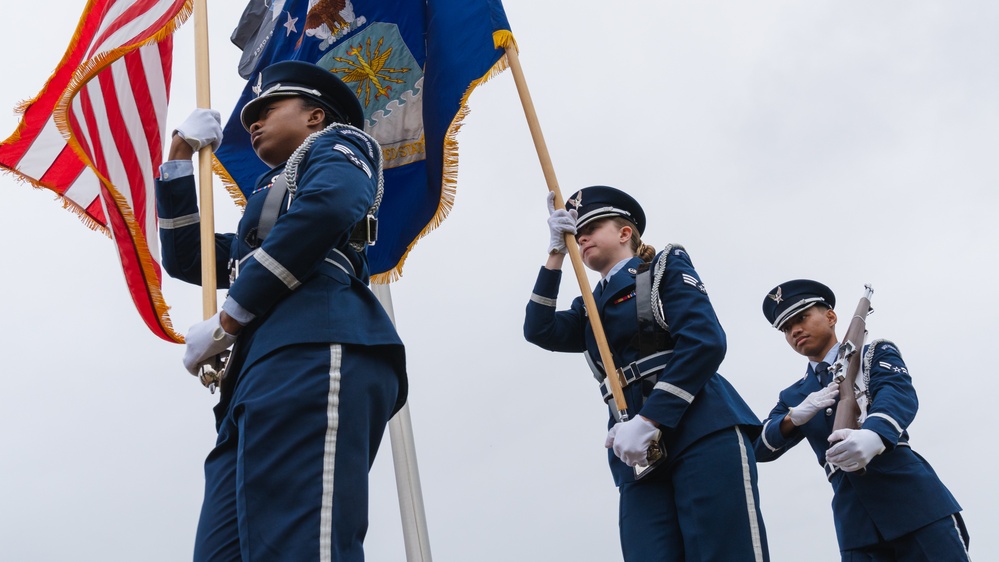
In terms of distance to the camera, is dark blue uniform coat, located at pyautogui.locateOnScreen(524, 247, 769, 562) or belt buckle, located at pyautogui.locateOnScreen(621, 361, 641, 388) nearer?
dark blue uniform coat, located at pyautogui.locateOnScreen(524, 247, 769, 562)

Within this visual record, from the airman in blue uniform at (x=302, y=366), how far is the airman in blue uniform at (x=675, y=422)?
1302 mm

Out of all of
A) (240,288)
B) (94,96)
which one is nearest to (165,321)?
(94,96)

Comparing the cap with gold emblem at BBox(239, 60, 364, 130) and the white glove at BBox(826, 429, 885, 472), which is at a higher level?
the cap with gold emblem at BBox(239, 60, 364, 130)

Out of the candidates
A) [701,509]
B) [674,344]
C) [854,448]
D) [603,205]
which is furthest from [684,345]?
[854,448]

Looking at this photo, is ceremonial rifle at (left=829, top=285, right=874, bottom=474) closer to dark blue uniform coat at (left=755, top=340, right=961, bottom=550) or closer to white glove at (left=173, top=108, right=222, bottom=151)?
dark blue uniform coat at (left=755, top=340, right=961, bottom=550)

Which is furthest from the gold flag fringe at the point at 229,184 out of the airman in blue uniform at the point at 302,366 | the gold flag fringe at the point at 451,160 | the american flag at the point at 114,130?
the airman in blue uniform at the point at 302,366

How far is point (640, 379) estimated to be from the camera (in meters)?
4.59

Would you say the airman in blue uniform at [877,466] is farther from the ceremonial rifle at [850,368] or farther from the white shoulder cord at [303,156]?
the white shoulder cord at [303,156]

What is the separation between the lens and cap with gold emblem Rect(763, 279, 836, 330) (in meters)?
6.27

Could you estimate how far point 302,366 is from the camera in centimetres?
309

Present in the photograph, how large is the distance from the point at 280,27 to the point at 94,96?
1511mm

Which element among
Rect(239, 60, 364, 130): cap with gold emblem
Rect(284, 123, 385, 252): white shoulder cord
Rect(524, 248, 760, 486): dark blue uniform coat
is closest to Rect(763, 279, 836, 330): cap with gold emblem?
Rect(524, 248, 760, 486): dark blue uniform coat

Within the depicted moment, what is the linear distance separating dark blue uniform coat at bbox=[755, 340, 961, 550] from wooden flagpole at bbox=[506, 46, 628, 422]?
1.56 m

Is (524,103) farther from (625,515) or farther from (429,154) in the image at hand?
(625,515)
